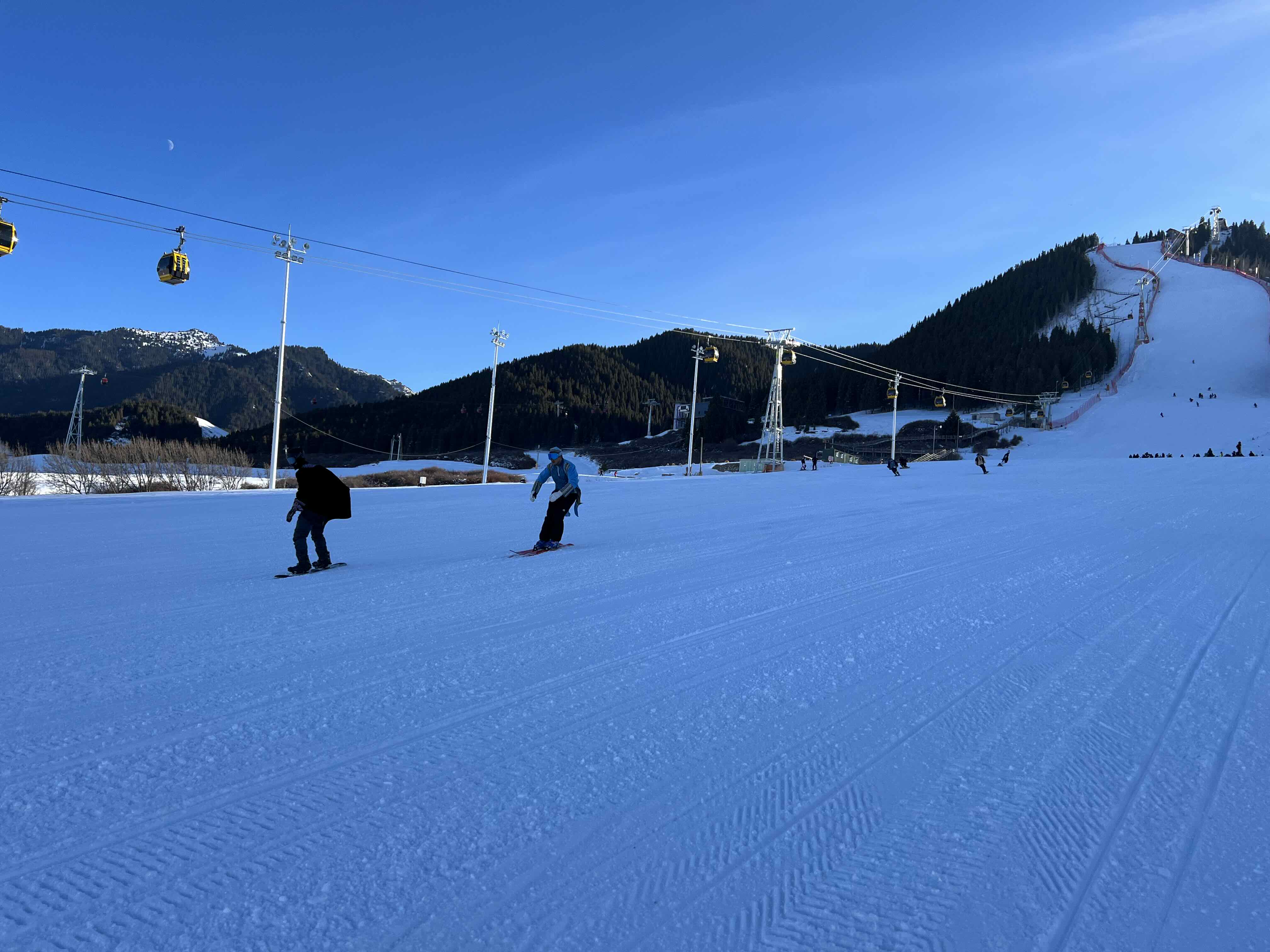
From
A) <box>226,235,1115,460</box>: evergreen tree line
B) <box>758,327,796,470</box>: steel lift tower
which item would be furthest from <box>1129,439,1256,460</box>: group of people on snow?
<box>226,235,1115,460</box>: evergreen tree line

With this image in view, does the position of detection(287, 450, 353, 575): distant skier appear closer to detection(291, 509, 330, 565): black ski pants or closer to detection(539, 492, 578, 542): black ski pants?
detection(291, 509, 330, 565): black ski pants

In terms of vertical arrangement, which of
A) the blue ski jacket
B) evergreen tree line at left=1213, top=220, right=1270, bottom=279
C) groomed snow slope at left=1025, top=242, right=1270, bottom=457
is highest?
evergreen tree line at left=1213, top=220, right=1270, bottom=279

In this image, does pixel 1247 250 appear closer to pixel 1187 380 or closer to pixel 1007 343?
pixel 1007 343

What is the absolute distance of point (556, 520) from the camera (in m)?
10.4

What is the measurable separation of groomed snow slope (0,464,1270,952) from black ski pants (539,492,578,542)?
8.44 ft

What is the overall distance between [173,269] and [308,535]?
1133 centimetres

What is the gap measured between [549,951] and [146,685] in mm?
3368

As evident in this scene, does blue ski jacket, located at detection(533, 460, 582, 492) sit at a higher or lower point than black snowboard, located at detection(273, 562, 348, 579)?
higher

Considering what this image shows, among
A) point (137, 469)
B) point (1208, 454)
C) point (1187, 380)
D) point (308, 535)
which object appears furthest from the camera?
point (1187, 380)

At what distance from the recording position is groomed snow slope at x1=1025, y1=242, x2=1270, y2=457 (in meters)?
58.3

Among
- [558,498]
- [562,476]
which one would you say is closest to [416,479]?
[562,476]

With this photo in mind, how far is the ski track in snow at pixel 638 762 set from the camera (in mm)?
2225

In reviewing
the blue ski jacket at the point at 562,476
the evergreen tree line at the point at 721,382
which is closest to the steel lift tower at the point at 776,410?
the blue ski jacket at the point at 562,476

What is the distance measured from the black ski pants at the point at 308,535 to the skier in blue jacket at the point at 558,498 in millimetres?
2783
